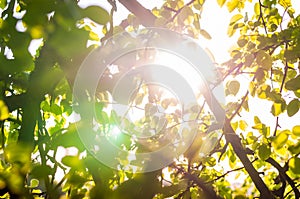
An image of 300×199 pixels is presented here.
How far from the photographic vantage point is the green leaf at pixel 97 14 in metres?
0.77

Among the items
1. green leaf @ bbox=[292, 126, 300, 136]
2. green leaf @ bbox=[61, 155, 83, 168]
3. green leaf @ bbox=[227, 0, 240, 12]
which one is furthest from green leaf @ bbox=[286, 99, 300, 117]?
green leaf @ bbox=[61, 155, 83, 168]

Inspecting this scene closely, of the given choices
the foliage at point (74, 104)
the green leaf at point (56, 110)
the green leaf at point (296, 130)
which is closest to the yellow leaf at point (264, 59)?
the foliage at point (74, 104)

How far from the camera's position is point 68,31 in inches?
30.4

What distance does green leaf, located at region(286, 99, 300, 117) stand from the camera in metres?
1.78

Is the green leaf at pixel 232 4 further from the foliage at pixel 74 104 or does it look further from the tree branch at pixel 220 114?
the tree branch at pixel 220 114

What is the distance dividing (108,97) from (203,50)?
828mm

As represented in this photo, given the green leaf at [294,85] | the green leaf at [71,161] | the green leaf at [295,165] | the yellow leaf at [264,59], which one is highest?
the yellow leaf at [264,59]

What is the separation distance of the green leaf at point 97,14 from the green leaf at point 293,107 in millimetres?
1315

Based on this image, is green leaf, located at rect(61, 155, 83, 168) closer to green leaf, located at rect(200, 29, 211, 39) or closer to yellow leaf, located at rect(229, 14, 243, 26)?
green leaf, located at rect(200, 29, 211, 39)

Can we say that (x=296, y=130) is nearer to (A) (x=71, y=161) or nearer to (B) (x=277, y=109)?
(B) (x=277, y=109)

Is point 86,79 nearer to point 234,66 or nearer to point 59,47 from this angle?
point 59,47

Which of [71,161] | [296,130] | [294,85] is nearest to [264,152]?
[294,85]

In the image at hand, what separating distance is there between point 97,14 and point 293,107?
52.8 inches

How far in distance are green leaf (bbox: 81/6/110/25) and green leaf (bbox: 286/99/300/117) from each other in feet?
4.31
